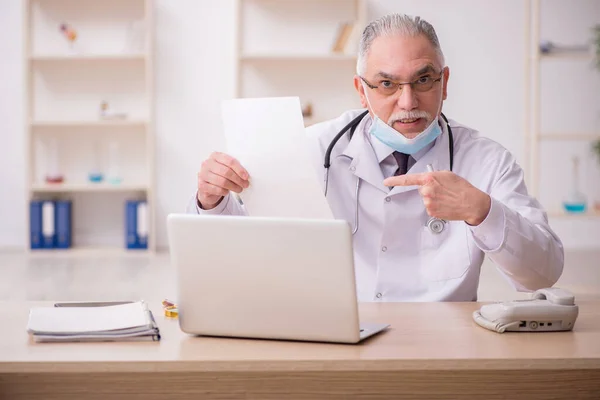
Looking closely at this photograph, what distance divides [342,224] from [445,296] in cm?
70

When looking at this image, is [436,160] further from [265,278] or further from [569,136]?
[569,136]

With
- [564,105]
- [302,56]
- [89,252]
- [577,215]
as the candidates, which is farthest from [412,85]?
[564,105]

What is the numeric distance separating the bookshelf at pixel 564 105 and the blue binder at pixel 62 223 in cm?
315

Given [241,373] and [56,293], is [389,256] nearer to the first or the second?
[241,373]

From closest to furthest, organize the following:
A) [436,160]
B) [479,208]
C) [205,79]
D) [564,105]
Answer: [479,208], [436,160], [205,79], [564,105]

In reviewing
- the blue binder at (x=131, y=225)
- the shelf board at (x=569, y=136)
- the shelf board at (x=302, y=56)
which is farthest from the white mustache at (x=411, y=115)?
the blue binder at (x=131, y=225)

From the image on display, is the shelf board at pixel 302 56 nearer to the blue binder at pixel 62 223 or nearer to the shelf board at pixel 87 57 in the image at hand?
the shelf board at pixel 87 57

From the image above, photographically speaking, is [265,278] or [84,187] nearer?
[265,278]

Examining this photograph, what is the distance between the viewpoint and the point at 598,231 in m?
6.08

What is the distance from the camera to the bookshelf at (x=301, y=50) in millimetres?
5809

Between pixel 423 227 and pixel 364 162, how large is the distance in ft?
0.70

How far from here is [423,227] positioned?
1.95m

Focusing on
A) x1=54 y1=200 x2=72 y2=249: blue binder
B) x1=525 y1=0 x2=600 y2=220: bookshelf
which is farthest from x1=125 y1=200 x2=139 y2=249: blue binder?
x1=525 y1=0 x2=600 y2=220: bookshelf

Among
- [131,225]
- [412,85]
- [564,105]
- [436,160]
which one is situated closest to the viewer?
[412,85]
